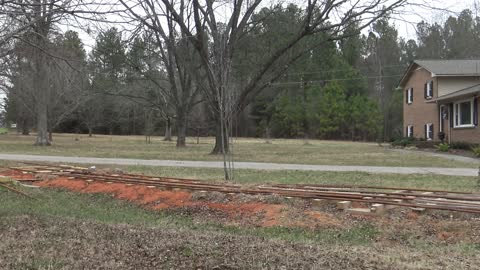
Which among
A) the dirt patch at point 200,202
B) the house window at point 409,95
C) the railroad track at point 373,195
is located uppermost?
the house window at point 409,95

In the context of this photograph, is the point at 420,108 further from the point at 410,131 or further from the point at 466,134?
the point at 466,134

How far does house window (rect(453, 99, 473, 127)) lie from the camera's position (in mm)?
30953

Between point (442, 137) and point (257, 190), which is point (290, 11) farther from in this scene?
point (257, 190)

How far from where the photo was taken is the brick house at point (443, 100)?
102 ft

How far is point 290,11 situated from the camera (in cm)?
2977

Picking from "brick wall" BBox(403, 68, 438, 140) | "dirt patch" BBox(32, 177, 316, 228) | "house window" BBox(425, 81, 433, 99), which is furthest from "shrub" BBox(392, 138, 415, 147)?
"dirt patch" BBox(32, 177, 316, 228)

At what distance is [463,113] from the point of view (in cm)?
3209

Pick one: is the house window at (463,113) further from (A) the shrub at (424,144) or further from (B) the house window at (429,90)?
(B) the house window at (429,90)

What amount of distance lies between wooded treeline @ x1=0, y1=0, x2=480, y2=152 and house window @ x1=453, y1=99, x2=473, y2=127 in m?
5.13

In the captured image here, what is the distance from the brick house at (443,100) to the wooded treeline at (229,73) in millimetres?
4028

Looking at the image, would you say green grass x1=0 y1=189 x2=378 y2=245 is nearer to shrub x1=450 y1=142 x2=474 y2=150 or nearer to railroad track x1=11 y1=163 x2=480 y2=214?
railroad track x1=11 y1=163 x2=480 y2=214

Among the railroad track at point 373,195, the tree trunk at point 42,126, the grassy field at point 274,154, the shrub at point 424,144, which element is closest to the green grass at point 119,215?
the railroad track at point 373,195

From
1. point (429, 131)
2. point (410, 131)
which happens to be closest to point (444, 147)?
point (429, 131)

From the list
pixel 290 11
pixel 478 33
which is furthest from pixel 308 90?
pixel 290 11
